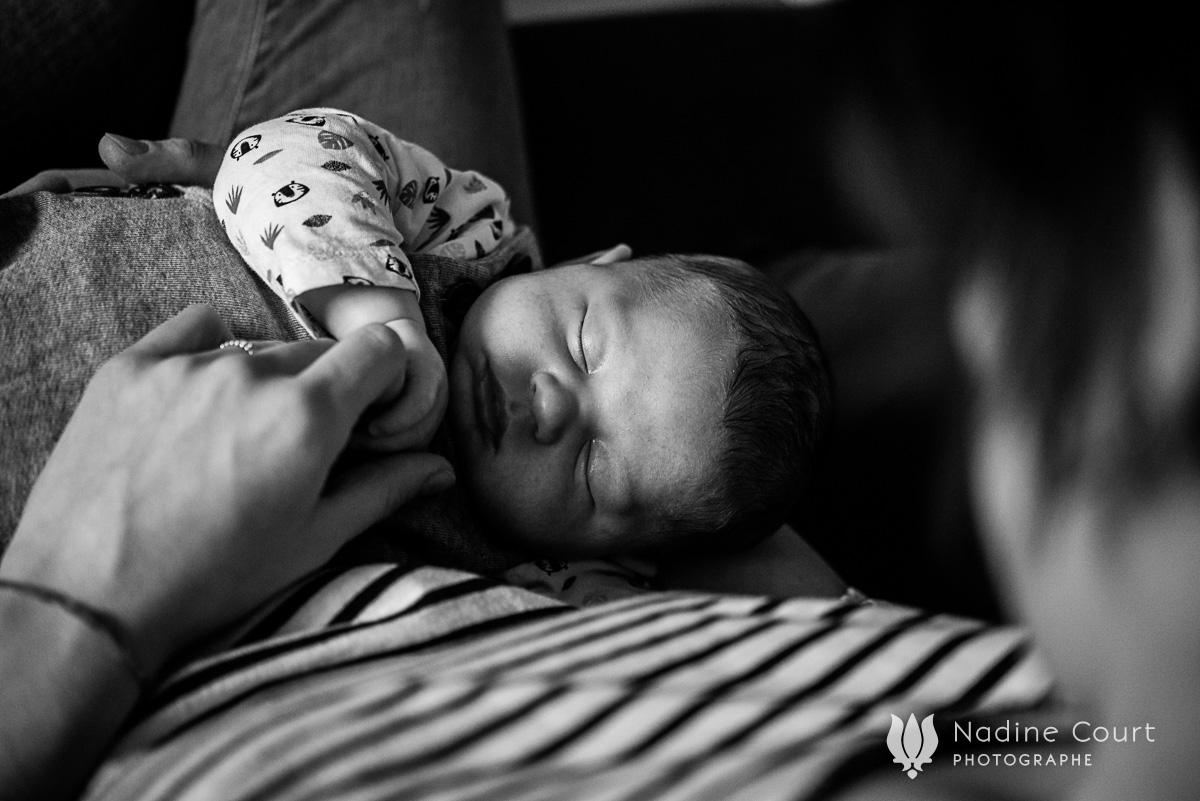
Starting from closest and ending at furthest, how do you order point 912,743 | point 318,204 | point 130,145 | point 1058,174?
point 1058,174
point 912,743
point 318,204
point 130,145

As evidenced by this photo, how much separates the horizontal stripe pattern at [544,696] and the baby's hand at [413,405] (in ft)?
0.65

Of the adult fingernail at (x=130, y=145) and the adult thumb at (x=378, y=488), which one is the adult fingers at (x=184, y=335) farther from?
the adult fingernail at (x=130, y=145)

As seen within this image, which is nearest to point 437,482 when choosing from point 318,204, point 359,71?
point 318,204

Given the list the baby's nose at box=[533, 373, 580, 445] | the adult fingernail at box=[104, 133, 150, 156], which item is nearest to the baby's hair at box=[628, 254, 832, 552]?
the baby's nose at box=[533, 373, 580, 445]

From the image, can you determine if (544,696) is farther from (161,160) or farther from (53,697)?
(161,160)

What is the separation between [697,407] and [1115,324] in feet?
2.44

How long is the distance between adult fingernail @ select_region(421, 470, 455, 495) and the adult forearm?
1.15ft

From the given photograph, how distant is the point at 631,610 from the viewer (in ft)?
2.24

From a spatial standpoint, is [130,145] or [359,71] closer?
[130,145]

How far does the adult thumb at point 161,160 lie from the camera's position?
1.09m

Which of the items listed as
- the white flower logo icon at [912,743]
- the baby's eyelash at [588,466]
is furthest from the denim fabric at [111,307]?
the white flower logo icon at [912,743]

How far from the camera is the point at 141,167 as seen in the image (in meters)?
1.11

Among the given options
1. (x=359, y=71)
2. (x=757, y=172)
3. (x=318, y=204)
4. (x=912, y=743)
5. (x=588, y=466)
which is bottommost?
(x=588, y=466)

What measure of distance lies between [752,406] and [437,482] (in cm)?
39
